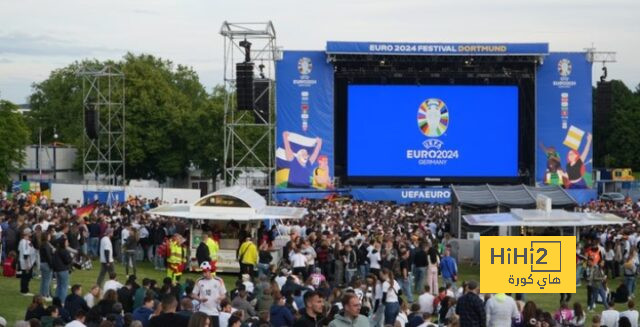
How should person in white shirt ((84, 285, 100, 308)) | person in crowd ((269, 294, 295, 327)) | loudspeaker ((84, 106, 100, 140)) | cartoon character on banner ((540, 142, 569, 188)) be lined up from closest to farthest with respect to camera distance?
person in crowd ((269, 294, 295, 327))
person in white shirt ((84, 285, 100, 308))
loudspeaker ((84, 106, 100, 140))
cartoon character on banner ((540, 142, 569, 188))

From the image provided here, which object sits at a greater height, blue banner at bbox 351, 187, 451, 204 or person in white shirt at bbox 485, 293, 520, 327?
blue banner at bbox 351, 187, 451, 204

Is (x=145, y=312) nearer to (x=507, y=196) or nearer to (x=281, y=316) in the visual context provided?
(x=281, y=316)

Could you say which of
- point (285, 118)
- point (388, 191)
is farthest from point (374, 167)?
point (285, 118)

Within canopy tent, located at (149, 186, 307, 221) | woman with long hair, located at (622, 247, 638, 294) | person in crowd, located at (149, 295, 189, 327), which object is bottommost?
woman with long hair, located at (622, 247, 638, 294)

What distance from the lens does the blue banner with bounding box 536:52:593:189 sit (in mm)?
52500

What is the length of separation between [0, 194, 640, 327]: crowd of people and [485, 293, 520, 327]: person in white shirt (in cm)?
2

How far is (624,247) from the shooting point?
26.5 metres

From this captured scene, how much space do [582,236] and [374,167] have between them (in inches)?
809

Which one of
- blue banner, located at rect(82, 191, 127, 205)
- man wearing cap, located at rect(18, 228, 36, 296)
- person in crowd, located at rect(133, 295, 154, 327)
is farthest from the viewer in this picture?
blue banner, located at rect(82, 191, 127, 205)

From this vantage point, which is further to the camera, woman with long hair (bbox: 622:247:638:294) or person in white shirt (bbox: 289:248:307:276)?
woman with long hair (bbox: 622:247:638:294)

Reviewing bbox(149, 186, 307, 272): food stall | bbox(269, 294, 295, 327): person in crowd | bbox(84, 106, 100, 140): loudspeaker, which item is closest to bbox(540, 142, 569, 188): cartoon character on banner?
bbox(84, 106, 100, 140): loudspeaker

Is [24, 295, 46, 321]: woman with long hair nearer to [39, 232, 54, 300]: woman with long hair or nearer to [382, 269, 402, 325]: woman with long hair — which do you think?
[382, 269, 402, 325]: woman with long hair

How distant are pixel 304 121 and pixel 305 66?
241cm

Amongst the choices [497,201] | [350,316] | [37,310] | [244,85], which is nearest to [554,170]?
[244,85]
